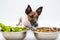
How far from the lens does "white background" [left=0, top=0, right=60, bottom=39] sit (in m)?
1.45

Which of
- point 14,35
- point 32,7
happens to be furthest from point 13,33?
point 32,7

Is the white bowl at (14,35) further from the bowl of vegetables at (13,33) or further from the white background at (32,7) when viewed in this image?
the white background at (32,7)

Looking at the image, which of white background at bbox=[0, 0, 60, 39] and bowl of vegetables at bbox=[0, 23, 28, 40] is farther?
white background at bbox=[0, 0, 60, 39]

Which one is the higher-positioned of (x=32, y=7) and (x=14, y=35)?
(x=32, y=7)

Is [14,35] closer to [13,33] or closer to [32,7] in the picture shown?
[13,33]

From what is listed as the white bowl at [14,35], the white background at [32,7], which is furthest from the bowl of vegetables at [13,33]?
the white background at [32,7]

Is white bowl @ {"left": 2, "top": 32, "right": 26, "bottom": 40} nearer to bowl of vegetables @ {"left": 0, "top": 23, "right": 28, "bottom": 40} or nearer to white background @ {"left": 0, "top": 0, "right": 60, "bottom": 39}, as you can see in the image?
bowl of vegetables @ {"left": 0, "top": 23, "right": 28, "bottom": 40}

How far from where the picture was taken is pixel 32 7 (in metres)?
1.44

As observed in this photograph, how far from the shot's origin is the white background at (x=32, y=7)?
145 cm

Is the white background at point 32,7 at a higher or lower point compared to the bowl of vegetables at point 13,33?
higher

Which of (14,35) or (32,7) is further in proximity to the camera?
(32,7)

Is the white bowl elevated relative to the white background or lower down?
lower down

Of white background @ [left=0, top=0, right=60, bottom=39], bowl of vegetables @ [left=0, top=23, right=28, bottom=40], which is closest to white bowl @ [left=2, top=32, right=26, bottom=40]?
bowl of vegetables @ [left=0, top=23, right=28, bottom=40]

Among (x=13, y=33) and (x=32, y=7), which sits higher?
(x=32, y=7)
